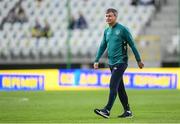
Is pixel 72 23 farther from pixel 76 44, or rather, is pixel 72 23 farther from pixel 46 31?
pixel 46 31

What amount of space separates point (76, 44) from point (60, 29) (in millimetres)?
1106

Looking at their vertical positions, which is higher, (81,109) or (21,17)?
(21,17)

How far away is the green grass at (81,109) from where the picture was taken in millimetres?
13312

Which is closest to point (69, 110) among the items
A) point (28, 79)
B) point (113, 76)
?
point (113, 76)

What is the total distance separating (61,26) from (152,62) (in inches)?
184

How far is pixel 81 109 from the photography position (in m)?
16.2

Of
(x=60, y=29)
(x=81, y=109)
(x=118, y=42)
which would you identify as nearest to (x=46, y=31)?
(x=60, y=29)

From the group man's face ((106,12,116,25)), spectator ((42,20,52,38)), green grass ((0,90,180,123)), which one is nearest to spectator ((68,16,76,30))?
spectator ((42,20,52,38))

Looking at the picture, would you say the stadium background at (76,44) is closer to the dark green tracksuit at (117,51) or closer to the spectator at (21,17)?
the spectator at (21,17)

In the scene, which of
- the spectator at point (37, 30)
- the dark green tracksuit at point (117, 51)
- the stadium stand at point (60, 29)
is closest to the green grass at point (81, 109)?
the dark green tracksuit at point (117, 51)

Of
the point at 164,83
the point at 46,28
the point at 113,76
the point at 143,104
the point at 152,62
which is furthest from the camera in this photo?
the point at 46,28

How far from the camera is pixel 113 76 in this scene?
13461mm

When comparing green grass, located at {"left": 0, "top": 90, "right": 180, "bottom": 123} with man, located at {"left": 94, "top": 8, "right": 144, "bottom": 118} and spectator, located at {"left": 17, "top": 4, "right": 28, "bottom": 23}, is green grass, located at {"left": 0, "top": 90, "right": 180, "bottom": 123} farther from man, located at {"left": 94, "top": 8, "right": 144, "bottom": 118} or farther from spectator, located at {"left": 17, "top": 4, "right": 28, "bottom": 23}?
spectator, located at {"left": 17, "top": 4, "right": 28, "bottom": 23}

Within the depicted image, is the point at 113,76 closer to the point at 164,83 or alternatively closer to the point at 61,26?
the point at 164,83
